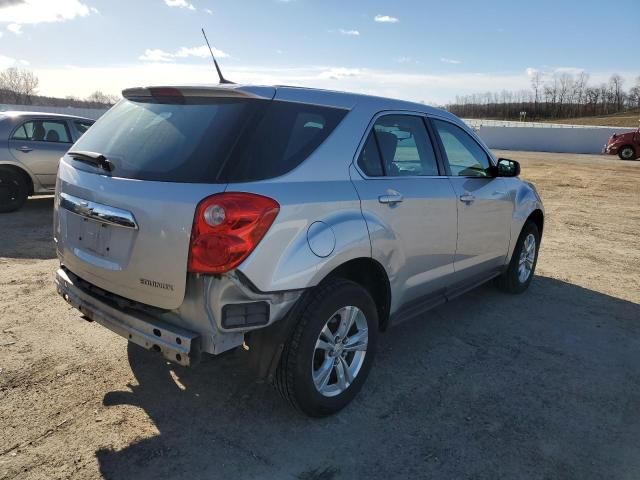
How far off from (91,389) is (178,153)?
5.43 ft

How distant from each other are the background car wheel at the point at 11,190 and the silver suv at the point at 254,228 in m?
6.39

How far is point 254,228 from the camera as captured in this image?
2.48m

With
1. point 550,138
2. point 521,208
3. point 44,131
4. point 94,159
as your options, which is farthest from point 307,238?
point 550,138

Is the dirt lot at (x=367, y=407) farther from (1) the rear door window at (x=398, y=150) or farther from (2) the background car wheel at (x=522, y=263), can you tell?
(1) the rear door window at (x=398, y=150)

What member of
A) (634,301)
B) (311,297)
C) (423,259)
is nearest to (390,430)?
(311,297)

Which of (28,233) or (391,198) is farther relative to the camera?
(28,233)

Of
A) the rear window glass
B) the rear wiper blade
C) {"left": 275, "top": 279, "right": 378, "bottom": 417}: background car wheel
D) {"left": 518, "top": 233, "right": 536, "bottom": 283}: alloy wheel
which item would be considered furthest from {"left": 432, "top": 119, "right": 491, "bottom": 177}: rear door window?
the rear wiper blade

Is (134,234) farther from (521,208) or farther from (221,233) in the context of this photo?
(521,208)

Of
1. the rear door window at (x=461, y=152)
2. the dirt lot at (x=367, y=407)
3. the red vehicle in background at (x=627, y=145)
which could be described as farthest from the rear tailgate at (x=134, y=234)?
the red vehicle in background at (x=627, y=145)

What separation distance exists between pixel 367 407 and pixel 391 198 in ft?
4.27

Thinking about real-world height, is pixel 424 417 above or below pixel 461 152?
below

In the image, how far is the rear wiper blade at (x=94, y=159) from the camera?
285 centimetres

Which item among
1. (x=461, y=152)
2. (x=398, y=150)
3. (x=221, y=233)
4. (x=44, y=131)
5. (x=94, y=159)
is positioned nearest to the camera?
(x=221, y=233)

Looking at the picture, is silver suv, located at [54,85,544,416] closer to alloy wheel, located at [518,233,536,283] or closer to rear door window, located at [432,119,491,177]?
rear door window, located at [432,119,491,177]
